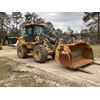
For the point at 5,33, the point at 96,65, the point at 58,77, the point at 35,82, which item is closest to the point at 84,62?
the point at 96,65

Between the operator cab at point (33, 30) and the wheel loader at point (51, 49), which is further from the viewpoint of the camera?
the operator cab at point (33, 30)

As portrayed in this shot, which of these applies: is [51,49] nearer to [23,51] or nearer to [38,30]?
[38,30]

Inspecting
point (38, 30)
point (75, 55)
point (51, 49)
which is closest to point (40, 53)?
point (51, 49)

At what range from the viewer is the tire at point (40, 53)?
25.6 ft

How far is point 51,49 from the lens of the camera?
8.28 meters

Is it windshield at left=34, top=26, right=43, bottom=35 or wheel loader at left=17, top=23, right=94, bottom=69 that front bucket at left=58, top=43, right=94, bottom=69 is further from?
windshield at left=34, top=26, right=43, bottom=35

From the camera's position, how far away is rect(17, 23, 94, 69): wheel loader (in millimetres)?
6453

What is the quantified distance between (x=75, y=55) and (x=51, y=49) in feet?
4.47

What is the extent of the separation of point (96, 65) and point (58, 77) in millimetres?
2181

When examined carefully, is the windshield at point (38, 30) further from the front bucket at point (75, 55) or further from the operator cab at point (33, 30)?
the front bucket at point (75, 55)

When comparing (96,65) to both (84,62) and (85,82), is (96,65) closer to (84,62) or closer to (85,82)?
(84,62)

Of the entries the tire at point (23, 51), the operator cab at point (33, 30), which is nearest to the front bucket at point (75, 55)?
the operator cab at point (33, 30)

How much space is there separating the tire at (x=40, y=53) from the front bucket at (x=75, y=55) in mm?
1278
